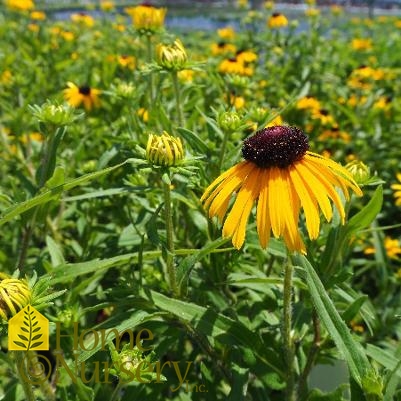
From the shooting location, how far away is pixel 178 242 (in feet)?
4.81

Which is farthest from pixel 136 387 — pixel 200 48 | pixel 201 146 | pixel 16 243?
pixel 200 48

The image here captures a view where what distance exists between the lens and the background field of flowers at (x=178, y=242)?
1.08m

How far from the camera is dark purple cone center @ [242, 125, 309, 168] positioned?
0.92 metres

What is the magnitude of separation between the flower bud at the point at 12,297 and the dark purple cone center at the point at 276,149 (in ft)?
1.47

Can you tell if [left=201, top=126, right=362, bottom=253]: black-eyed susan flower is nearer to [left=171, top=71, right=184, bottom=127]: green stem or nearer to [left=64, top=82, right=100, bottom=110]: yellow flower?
[left=171, top=71, right=184, bottom=127]: green stem

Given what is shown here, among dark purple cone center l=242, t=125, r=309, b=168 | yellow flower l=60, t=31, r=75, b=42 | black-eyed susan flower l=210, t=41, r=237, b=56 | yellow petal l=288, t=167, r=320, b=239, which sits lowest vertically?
yellow flower l=60, t=31, r=75, b=42

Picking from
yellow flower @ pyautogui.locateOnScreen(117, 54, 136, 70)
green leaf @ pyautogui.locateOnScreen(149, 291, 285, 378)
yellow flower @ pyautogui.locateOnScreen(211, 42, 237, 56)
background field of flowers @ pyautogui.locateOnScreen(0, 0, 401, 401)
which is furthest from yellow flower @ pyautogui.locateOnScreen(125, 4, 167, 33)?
yellow flower @ pyautogui.locateOnScreen(211, 42, 237, 56)

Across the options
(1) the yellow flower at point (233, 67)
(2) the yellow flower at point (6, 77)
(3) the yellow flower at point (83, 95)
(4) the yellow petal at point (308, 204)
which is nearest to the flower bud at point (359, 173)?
(4) the yellow petal at point (308, 204)

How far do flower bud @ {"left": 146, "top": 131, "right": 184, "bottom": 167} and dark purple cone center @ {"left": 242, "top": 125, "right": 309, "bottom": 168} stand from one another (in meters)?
0.14

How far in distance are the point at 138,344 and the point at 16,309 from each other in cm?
24

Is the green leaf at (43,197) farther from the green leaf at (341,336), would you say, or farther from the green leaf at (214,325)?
the green leaf at (341,336)

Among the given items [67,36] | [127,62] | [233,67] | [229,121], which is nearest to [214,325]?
[229,121]

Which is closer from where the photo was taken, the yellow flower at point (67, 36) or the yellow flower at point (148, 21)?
the yellow flower at point (148, 21)

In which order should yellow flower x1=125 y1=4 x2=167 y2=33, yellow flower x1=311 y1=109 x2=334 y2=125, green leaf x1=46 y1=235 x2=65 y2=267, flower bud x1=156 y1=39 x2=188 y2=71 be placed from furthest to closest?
1. yellow flower x1=311 y1=109 x2=334 y2=125
2. yellow flower x1=125 y1=4 x2=167 y2=33
3. flower bud x1=156 y1=39 x2=188 y2=71
4. green leaf x1=46 y1=235 x2=65 y2=267
